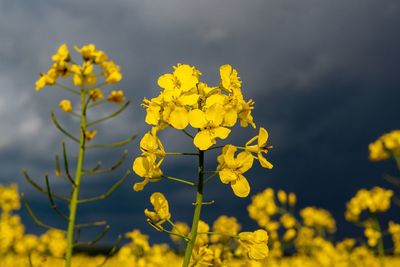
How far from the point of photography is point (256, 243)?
70.3 inches

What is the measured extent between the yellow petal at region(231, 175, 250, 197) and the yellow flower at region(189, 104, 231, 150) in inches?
6.6

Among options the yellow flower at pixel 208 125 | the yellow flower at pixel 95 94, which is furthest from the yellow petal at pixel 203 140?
Result: the yellow flower at pixel 95 94

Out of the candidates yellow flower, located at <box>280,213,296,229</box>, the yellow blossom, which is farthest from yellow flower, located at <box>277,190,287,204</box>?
the yellow blossom

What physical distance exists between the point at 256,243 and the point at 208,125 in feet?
1.63

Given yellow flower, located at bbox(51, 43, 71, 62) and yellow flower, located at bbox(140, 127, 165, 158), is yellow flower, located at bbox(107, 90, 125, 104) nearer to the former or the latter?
yellow flower, located at bbox(51, 43, 71, 62)

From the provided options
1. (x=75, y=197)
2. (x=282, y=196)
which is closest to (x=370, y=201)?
(x=282, y=196)

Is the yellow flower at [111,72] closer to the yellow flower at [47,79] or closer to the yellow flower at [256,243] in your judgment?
the yellow flower at [47,79]

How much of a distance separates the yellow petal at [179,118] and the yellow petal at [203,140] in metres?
0.08

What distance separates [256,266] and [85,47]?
2176mm

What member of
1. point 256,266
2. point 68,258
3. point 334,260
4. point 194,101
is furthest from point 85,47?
point 334,260

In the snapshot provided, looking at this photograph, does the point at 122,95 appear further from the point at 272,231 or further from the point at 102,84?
the point at 272,231

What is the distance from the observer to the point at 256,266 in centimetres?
265

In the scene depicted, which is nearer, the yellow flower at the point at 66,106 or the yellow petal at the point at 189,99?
the yellow petal at the point at 189,99

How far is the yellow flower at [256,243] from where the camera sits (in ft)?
5.84
